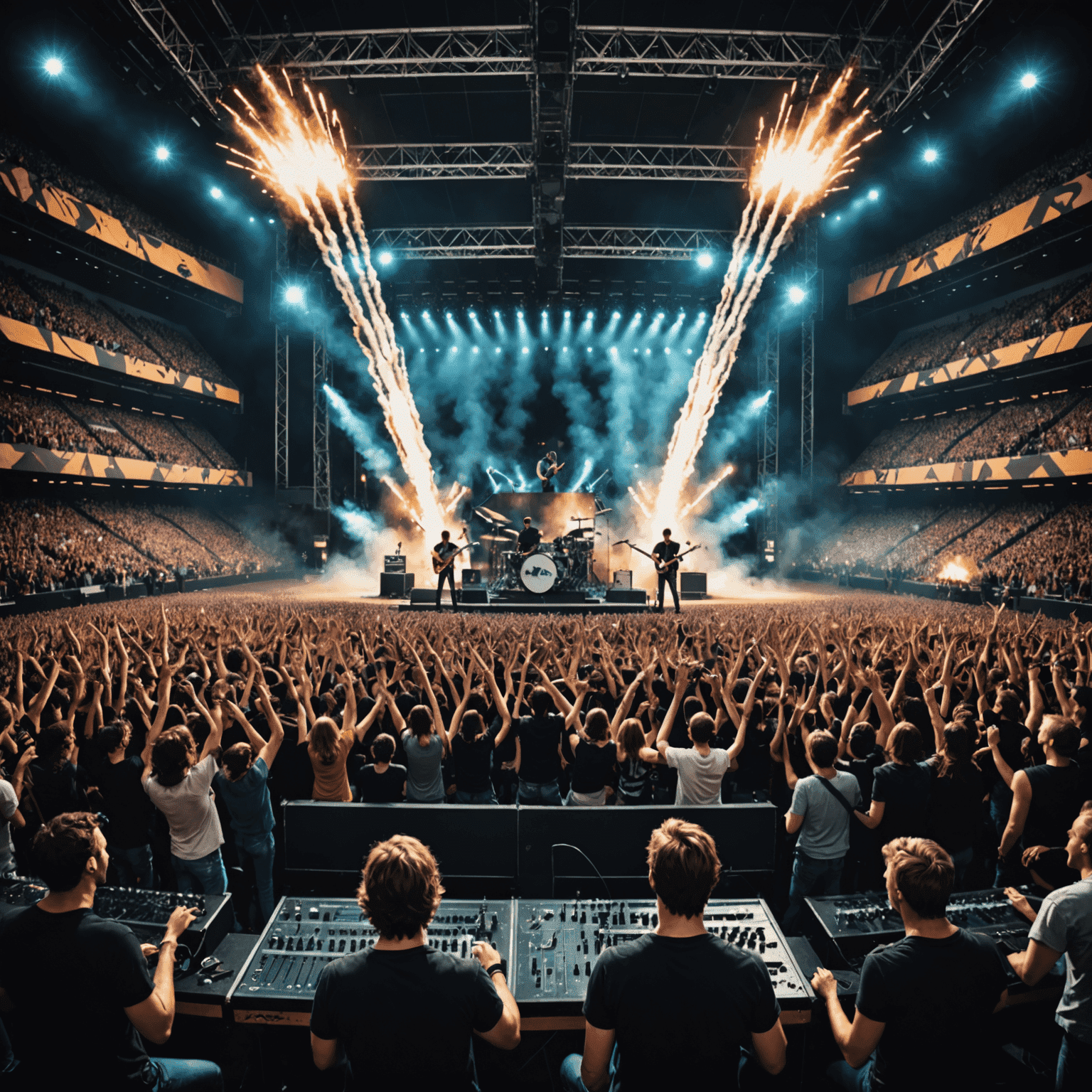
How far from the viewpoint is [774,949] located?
311 centimetres

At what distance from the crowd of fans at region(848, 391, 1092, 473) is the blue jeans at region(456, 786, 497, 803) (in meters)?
25.6

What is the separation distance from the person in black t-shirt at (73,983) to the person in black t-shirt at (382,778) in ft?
6.98

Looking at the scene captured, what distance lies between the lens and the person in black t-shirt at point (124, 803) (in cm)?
443

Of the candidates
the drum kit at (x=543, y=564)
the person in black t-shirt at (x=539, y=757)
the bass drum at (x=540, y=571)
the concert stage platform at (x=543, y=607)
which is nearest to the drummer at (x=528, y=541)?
the drum kit at (x=543, y=564)

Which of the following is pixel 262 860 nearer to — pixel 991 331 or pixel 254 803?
pixel 254 803

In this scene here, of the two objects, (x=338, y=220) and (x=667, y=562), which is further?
(x=338, y=220)

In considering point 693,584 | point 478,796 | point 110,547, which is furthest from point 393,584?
point 478,796

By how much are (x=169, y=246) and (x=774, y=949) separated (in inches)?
1375

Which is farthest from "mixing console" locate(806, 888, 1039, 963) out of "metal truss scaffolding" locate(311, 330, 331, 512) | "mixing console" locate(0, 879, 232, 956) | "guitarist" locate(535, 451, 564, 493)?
"metal truss scaffolding" locate(311, 330, 331, 512)

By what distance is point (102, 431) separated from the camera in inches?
1125

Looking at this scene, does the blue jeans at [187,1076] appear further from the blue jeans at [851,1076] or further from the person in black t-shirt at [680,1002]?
the blue jeans at [851,1076]

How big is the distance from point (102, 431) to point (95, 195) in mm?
9035

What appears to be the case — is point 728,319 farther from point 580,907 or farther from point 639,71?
point 580,907

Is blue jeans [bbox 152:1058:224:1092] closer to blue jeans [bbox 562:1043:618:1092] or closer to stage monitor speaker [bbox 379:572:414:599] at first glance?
blue jeans [bbox 562:1043:618:1092]
